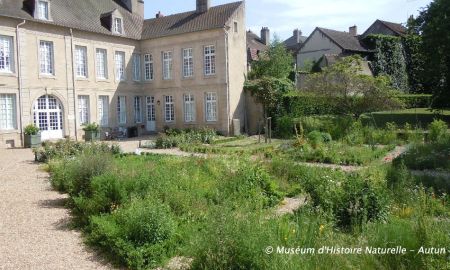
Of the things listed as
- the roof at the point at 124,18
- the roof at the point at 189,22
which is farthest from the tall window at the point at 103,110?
the roof at the point at 189,22

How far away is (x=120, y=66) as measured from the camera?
26688 millimetres

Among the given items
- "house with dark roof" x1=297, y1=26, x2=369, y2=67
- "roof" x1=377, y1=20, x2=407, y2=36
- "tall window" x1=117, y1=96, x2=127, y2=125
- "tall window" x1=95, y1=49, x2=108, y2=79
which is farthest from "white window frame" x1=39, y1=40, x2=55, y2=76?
"roof" x1=377, y1=20, x2=407, y2=36

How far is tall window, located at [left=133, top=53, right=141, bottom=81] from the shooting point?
27642 mm

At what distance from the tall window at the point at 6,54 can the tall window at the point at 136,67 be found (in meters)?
7.98

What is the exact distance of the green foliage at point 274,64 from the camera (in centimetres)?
3123

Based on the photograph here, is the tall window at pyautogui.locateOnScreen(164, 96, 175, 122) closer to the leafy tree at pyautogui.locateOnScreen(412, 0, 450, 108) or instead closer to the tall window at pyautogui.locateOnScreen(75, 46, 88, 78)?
the tall window at pyautogui.locateOnScreen(75, 46, 88, 78)

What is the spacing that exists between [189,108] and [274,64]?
8342mm

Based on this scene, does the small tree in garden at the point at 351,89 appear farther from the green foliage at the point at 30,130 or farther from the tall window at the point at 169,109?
the green foliage at the point at 30,130

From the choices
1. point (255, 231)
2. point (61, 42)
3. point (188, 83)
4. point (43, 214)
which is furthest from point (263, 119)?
point (255, 231)

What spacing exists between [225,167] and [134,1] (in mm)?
22922

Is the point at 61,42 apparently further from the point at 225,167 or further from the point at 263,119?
the point at 225,167

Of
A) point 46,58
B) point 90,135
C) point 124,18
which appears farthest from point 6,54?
point 124,18

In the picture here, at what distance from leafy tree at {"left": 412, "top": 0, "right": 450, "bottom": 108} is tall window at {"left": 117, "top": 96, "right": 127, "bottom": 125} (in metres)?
17.4

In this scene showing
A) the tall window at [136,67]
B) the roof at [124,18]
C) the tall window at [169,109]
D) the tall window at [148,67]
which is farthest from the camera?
the tall window at [148,67]
